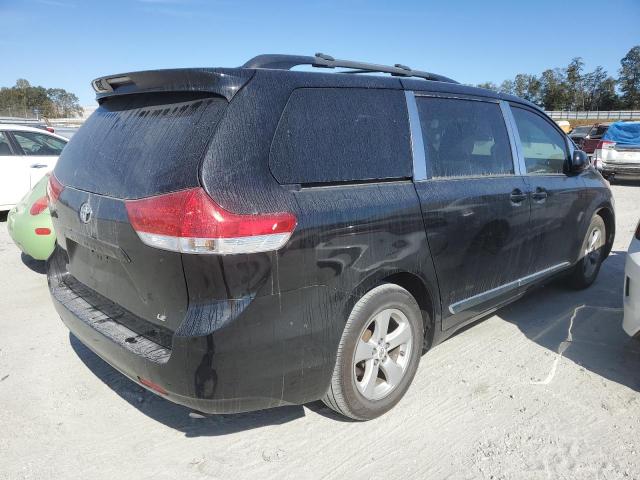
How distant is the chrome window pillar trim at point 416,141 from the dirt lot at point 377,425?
131cm

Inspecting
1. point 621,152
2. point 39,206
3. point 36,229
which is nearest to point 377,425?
point 36,229

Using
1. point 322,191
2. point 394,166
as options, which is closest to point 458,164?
point 394,166

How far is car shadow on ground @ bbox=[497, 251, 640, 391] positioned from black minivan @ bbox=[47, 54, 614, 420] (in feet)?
2.79

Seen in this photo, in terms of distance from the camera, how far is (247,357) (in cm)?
206

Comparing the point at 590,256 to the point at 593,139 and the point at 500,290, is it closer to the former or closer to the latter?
the point at 500,290

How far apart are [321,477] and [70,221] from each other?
1788 mm

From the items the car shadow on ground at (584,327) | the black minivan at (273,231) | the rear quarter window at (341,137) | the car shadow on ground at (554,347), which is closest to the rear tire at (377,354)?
the black minivan at (273,231)

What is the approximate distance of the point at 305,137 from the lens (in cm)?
229

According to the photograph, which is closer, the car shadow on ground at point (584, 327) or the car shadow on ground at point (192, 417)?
the car shadow on ground at point (192, 417)

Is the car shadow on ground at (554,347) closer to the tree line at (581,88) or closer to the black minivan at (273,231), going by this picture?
the black minivan at (273,231)

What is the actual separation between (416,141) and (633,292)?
5.52ft

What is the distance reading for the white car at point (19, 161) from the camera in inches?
300

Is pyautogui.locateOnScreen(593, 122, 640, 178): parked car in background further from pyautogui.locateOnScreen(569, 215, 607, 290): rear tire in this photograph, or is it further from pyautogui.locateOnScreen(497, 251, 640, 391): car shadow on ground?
pyautogui.locateOnScreen(497, 251, 640, 391): car shadow on ground

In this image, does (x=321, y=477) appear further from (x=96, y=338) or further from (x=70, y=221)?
(x=70, y=221)
